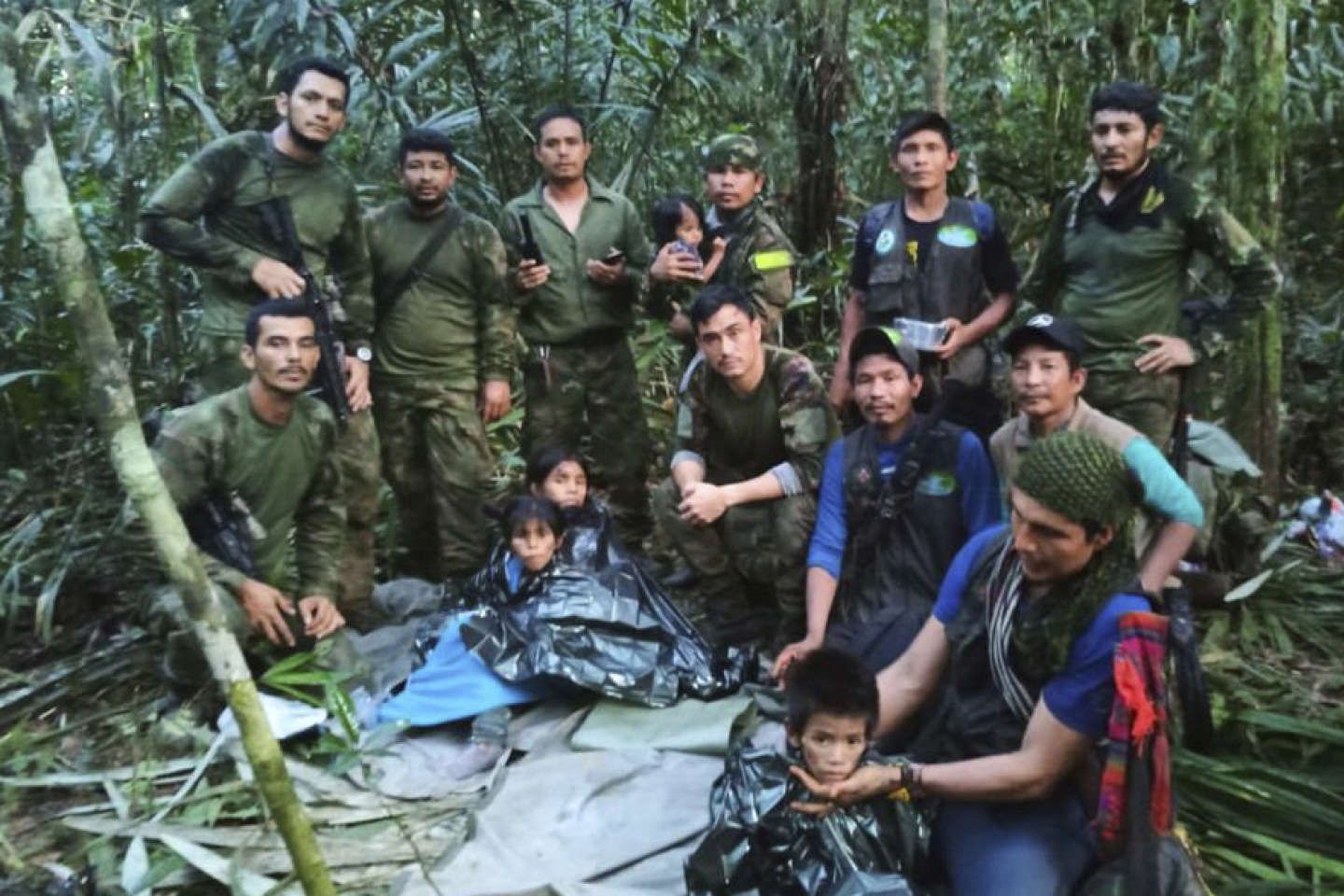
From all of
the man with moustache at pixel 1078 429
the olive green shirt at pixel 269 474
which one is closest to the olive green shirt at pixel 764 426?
the man with moustache at pixel 1078 429

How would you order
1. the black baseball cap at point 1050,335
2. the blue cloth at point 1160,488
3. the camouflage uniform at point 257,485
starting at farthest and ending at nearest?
the camouflage uniform at point 257,485, the black baseball cap at point 1050,335, the blue cloth at point 1160,488

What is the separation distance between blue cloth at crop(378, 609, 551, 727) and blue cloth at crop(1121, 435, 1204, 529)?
2.04 m

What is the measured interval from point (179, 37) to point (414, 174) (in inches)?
97.7

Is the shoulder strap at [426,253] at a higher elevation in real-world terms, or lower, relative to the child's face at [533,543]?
higher

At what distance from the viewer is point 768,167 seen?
817 centimetres

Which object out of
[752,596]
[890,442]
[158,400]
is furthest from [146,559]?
[890,442]

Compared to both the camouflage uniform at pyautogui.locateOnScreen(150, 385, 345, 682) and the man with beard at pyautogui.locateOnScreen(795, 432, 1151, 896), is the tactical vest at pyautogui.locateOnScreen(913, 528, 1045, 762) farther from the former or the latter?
the camouflage uniform at pyautogui.locateOnScreen(150, 385, 345, 682)

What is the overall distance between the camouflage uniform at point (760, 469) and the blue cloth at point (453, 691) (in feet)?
3.17

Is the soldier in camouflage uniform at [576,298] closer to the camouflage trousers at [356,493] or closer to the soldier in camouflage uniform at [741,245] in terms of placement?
the soldier in camouflage uniform at [741,245]

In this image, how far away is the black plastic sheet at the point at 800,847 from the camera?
2.78m

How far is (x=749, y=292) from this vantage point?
17.1ft

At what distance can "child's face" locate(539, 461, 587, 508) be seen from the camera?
468 centimetres

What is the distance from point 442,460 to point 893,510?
7.18ft

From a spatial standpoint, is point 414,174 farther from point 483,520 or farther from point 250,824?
point 250,824
